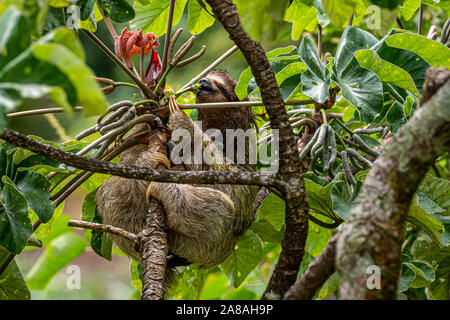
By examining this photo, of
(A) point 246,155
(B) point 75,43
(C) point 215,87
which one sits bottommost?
(B) point 75,43

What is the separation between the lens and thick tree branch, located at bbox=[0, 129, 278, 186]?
1.67m

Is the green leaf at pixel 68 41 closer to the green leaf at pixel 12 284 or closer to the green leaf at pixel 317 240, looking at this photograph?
the green leaf at pixel 12 284

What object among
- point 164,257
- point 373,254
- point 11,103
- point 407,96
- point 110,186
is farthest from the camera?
point 110,186

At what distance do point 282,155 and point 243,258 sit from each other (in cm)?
169

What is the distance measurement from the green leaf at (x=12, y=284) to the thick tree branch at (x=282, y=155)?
1.67 metres

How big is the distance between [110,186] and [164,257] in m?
0.94

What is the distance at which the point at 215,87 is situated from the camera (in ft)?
10.9

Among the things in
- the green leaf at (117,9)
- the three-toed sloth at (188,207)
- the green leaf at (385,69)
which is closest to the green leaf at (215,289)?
the three-toed sloth at (188,207)

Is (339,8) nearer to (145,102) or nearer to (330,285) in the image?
(145,102)

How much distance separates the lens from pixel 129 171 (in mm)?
1717

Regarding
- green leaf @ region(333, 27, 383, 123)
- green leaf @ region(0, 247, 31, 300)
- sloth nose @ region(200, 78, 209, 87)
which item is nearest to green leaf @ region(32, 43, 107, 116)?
green leaf @ region(333, 27, 383, 123)
